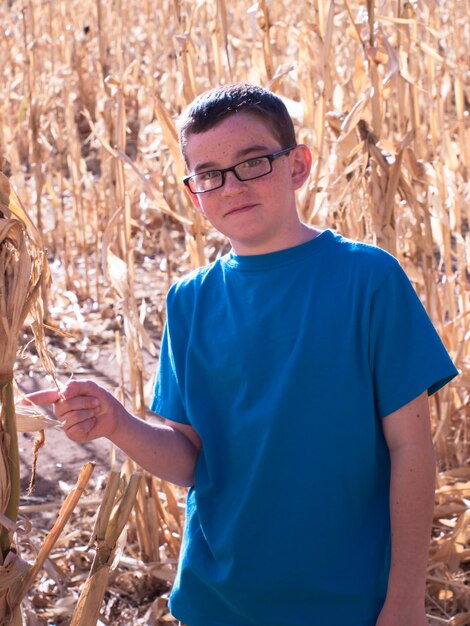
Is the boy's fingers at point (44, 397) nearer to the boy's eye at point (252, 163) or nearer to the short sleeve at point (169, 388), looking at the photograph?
the short sleeve at point (169, 388)

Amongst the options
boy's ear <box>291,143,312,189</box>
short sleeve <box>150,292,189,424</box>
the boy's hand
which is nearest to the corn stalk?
the boy's hand

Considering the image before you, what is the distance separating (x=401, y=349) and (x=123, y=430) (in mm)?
348

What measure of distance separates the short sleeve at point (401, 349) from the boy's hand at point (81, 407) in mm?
317

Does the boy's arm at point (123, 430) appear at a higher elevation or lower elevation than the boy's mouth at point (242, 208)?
lower

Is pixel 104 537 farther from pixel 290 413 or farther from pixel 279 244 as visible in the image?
pixel 279 244

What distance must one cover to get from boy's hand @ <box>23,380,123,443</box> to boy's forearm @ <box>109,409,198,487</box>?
0.03m

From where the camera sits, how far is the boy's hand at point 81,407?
1.09 m

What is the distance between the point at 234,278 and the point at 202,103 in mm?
221

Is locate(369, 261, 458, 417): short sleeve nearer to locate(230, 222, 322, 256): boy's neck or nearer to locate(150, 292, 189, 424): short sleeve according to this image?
locate(230, 222, 322, 256): boy's neck

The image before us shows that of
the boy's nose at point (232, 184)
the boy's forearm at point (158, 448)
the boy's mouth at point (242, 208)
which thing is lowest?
the boy's forearm at point (158, 448)

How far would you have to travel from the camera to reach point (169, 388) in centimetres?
128

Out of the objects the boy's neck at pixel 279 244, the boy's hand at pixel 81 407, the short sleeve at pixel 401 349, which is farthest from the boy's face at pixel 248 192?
the boy's hand at pixel 81 407

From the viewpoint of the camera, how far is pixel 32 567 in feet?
3.42

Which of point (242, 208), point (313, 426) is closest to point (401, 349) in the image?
point (313, 426)
